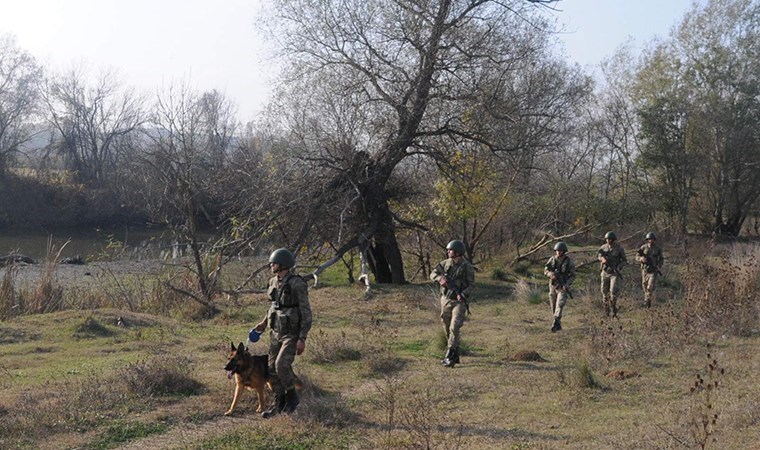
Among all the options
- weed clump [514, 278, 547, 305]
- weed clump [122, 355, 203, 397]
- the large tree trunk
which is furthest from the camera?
the large tree trunk

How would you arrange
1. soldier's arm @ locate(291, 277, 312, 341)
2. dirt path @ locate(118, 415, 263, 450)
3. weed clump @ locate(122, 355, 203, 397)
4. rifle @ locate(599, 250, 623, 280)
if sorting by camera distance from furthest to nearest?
1. rifle @ locate(599, 250, 623, 280)
2. weed clump @ locate(122, 355, 203, 397)
3. soldier's arm @ locate(291, 277, 312, 341)
4. dirt path @ locate(118, 415, 263, 450)

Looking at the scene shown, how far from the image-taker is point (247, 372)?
7.84 m

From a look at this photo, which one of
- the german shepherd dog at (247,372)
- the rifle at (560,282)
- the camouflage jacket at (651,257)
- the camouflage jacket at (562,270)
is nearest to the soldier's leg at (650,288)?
the camouflage jacket at (651,257)

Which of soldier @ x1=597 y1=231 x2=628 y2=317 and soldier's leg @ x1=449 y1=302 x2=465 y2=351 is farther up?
soldier @ x1=597 y1=231 x2=628 y2=317

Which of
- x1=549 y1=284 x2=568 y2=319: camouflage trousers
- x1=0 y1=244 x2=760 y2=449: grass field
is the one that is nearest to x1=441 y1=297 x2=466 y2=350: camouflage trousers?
x1=0 y1=244 x2=760 y2=449: grass field

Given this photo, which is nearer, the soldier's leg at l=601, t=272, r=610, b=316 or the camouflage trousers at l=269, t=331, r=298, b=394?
the camouflage trousers at l=269, t=331, r=298, b=394

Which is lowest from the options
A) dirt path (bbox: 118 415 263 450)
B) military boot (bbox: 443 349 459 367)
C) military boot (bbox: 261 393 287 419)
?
dirt path (bbox: 118 415 263 450)

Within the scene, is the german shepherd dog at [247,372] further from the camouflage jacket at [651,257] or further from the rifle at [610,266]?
the camouflage jacket at [651,257]

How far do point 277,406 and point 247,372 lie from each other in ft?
1.64

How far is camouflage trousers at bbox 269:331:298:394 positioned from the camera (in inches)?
310

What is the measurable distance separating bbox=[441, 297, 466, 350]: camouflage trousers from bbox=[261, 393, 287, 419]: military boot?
340cm

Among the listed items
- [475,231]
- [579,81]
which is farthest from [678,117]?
[475,231]

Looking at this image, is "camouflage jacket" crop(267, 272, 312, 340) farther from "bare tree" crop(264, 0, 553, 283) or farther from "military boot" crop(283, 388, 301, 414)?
"bare tree" crop(264, 0, 553, 283)

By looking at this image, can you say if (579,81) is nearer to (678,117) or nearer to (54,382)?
(678,117)
